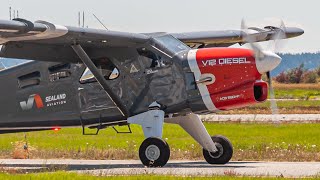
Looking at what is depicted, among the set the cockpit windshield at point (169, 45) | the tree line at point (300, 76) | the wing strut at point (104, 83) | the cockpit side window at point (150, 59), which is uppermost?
the cockpit windshield at point (169, 45)

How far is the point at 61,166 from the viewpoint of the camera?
23078 millimetres

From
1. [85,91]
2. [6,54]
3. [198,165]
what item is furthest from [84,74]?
[198,165]

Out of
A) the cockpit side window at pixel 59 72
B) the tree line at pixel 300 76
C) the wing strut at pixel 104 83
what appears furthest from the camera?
the tree line at pixel 300 76

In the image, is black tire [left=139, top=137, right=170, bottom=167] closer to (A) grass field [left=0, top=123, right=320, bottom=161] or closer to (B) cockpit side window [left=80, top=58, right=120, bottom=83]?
(B) cockpit side window [left=80, top=58, right=120, bottom=83]

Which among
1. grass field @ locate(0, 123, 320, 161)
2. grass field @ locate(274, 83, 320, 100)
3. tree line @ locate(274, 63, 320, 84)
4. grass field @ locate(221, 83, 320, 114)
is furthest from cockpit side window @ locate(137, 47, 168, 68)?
tree line @ locate(274, 63, 320, 84)

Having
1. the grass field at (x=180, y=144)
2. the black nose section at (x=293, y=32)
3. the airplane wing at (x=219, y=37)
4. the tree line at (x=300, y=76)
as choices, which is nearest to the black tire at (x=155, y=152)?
the grass field at (x=180, y=144)

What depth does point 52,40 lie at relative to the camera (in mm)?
23062

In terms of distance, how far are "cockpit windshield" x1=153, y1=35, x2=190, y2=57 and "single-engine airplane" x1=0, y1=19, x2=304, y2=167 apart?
0.07ft

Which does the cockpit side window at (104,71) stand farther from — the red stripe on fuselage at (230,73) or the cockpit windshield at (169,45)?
the red stripe on fuselage at (230,73)

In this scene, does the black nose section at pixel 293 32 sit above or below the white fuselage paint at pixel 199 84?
above

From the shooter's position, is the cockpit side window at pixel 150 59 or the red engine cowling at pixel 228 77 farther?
the cockpit side window at pixel 150 59

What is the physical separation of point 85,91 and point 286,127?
18590 millimetres

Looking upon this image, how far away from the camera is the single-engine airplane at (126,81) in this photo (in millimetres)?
22484

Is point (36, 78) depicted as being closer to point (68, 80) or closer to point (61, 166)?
point (68, 80)
